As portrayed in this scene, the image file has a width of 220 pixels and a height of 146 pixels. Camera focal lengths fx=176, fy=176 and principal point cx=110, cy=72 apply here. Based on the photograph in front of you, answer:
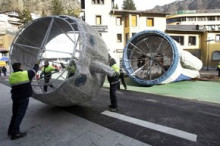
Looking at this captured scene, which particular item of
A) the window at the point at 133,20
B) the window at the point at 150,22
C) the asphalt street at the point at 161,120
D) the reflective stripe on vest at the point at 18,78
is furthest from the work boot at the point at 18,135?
the window at the point at 150,22

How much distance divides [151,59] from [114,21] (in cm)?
1599

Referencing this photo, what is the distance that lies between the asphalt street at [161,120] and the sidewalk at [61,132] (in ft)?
0.91

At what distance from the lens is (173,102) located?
748cm

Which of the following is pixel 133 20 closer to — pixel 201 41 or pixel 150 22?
pixel 150 22

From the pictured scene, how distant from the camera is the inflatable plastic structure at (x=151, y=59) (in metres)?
12.7

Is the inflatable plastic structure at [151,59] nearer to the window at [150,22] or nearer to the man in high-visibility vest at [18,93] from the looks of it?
the man in high-visibility vest at [18,93]

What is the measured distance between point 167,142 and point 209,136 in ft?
3.69

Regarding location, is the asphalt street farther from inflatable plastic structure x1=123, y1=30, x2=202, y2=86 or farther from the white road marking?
inflatable plastic structure x1=123, y1=30, x2=202, y2=86

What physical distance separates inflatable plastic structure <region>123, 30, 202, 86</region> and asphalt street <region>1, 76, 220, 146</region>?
5.61 meters

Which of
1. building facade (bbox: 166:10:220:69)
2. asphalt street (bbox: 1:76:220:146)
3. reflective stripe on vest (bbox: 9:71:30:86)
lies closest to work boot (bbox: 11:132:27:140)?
reflective stripe on vest (bbox: 9:71:30:86)

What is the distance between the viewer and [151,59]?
13141 mm

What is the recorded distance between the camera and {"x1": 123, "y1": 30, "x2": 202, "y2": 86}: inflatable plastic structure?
41.7ft

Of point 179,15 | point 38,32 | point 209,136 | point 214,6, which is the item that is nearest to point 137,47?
point 38,32

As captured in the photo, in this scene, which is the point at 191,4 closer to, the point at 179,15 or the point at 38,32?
the point at 179,15
